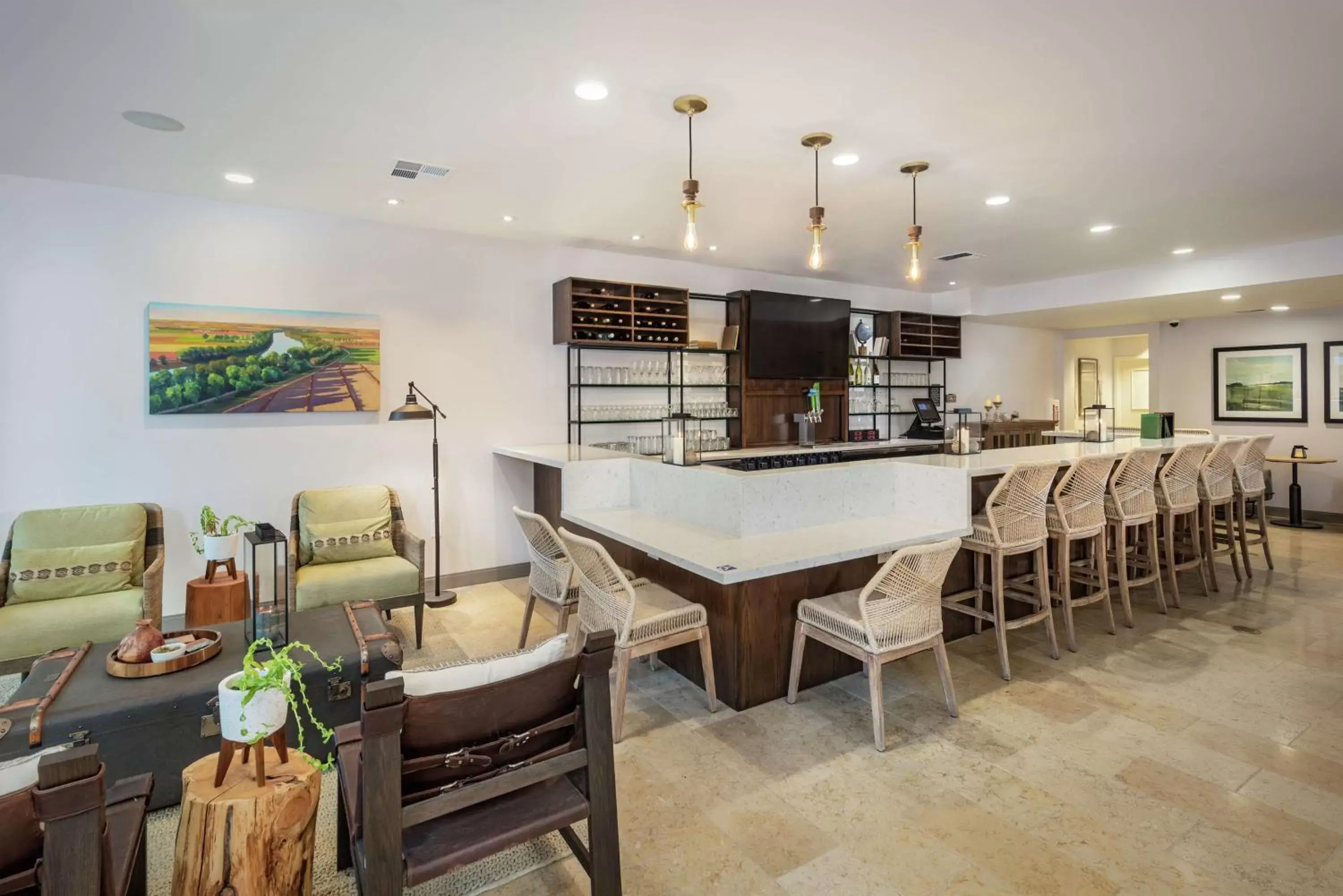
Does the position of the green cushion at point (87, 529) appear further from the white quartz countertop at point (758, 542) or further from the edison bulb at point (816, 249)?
the edison bulb at point (816, 249)

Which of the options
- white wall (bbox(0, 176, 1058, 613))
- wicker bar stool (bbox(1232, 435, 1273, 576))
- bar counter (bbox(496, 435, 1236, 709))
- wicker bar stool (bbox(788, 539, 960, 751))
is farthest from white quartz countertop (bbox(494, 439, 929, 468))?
wicker bar stool (bbox(1232, 435, 1273, 576))

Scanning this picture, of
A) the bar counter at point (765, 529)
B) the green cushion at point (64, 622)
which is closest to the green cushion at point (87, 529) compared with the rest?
the green cushion at point (64, 622)

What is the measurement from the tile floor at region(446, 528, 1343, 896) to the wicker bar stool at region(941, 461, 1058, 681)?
26cm

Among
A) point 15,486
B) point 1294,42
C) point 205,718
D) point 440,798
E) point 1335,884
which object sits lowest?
point 1335,884

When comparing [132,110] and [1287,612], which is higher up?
[132,110]

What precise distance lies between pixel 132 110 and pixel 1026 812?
4.66m

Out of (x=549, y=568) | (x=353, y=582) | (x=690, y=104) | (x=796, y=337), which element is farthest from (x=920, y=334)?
(x=353, y=582)

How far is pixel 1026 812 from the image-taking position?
7.77ft

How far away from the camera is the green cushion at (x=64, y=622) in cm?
315

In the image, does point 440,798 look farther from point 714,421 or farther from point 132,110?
point 714,421

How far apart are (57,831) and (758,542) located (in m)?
2.45

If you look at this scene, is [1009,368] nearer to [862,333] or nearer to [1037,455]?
[862,333]

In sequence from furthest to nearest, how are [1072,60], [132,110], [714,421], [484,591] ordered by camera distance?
[714,421]
[484,591]
[132,110]
[1072,60]

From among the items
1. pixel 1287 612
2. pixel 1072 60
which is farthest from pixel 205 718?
pixel 1287 612
